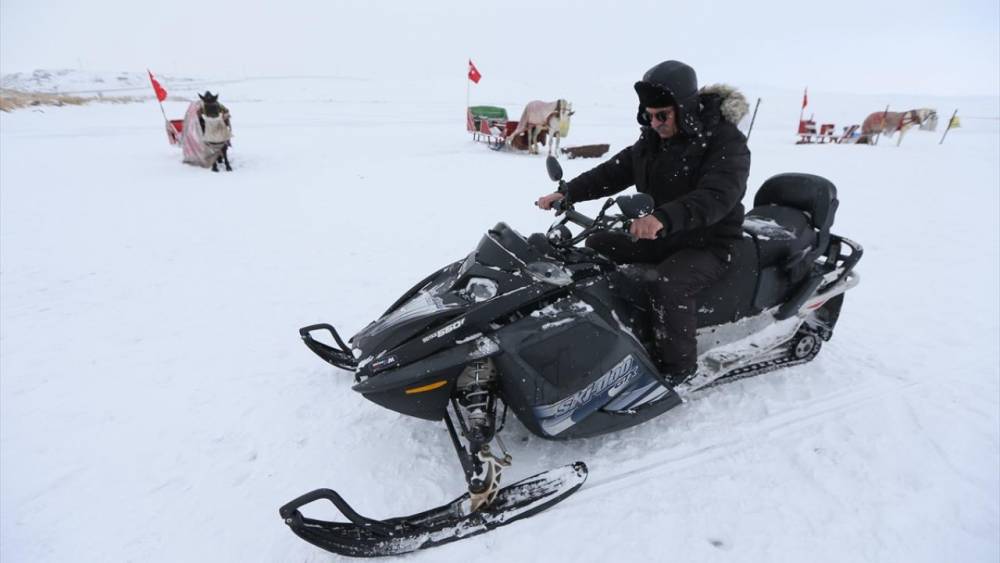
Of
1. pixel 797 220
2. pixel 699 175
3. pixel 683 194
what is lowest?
pixel 797 220

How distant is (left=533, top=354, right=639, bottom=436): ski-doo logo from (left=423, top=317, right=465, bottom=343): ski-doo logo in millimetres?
598

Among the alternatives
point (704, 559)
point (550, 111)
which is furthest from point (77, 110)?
point (704, 559)

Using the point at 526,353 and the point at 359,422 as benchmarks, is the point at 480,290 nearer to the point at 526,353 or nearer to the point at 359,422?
the point at 526,353

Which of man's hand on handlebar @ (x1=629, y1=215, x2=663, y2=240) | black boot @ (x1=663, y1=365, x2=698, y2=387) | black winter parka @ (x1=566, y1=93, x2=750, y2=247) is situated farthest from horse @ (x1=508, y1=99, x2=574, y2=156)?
man's hand on handlebar @ (x1=629, y1=215, x2=663, y2=240)

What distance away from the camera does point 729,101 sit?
2.49 m

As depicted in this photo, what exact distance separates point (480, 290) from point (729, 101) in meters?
1.70

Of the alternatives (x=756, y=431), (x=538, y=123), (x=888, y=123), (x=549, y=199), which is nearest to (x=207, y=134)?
(x=538, y=123)

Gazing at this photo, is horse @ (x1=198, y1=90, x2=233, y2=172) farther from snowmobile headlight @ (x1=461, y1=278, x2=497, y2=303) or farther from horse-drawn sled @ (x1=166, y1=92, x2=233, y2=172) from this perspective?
snowmobile headlight @ (x1=461, y1=278, x2=497, y2=303)

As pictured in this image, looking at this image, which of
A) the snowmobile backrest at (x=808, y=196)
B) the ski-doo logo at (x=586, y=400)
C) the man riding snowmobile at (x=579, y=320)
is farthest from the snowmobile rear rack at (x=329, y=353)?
the snowmobile backrest at (x=808, y=196)

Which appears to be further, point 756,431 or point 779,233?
point 779,233

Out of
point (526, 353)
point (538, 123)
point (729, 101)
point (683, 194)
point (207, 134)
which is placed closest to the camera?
point (526, 353)

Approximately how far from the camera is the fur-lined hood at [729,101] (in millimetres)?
2482

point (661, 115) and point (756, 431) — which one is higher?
point (661, 115)

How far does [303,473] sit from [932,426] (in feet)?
12.2
